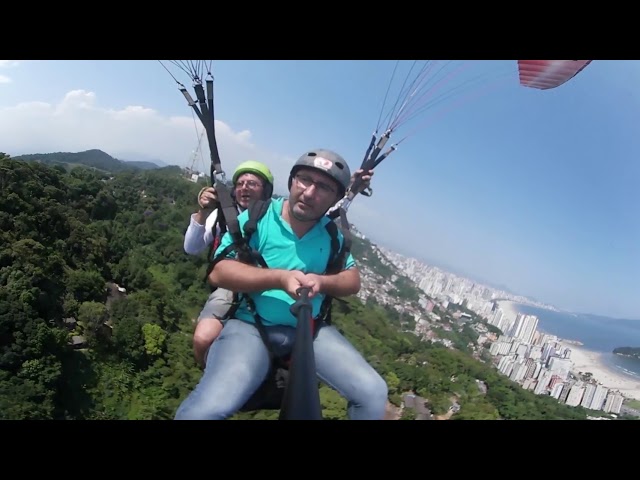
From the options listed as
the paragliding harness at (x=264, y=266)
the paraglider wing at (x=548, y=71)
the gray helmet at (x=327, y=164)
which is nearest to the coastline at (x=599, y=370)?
the paraglider wing at (x=548, y=71)

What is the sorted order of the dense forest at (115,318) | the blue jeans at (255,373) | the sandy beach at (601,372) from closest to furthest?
1. the blue jeans at (255,373)
2. the sandy beach at (601,372)
3. the dense forest at (115,318)

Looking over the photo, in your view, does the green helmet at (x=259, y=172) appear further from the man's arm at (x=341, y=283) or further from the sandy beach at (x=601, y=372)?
the sandy beach at (x=601, y=372)

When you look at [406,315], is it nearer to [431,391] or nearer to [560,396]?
[431,391]

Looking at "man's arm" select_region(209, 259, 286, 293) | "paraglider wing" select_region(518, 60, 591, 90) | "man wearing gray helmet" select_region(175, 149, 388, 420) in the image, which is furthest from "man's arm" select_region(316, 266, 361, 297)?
"paraglider wing" select_region(518, 60, 591, 90)

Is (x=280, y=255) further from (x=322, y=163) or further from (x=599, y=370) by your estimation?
(x=599, y=370)

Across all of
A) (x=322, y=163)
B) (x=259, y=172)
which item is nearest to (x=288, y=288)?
(x=322, y=163)

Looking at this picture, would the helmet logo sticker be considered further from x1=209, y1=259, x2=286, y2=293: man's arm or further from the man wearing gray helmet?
x1=209, y1=259, x2=286, y2=293: man's arm
